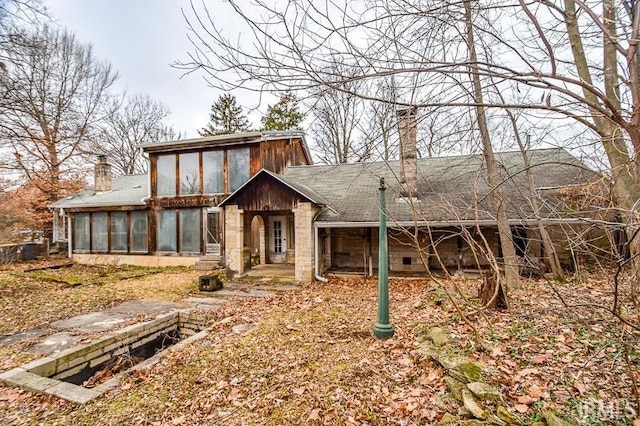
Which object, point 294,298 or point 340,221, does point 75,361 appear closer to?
point 294,298

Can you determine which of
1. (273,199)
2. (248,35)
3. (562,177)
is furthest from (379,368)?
(562,177)

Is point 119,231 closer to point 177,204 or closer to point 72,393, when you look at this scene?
point 177,204

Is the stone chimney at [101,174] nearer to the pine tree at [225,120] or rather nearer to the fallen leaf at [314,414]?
the pine tree at [225,120]

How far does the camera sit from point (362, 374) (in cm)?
390

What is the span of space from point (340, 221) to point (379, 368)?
6257 mm

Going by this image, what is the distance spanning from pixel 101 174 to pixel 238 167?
9.19 metres

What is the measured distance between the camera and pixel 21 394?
3951 mm

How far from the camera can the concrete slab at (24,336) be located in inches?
221

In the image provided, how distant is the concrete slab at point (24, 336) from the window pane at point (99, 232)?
32.1ft

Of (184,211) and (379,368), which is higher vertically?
(184,211)

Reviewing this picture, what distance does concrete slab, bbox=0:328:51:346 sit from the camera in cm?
560

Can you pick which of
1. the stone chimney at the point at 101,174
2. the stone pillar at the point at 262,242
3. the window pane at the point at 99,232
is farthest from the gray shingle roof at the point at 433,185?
the stone chimney at the point at 101,174

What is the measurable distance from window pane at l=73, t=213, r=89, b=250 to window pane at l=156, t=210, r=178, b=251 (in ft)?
14.0

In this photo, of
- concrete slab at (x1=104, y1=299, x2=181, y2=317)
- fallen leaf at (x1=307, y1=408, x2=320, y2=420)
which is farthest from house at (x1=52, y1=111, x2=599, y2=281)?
fallen leaf at (x1=307, y1=408, x2=320, y2=420)
